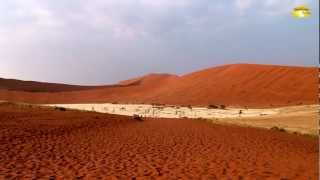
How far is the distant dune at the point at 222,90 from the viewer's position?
162 ft

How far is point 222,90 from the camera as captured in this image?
55.9 meters

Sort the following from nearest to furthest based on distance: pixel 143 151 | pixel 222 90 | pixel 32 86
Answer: pixel 143 151
pixel 222 90
pixel 32 86

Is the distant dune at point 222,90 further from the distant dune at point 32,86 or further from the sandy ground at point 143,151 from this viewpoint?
the sandy ground at point 143,151

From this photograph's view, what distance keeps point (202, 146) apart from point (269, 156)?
8.54 feet

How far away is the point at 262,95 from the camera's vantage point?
1992 inches

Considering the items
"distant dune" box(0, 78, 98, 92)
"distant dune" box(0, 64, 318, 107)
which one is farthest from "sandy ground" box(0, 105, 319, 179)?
"distant dune" box(0, 78, 98, 92)

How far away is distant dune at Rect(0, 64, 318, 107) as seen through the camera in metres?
49.5

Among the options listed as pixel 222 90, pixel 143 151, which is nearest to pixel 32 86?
pixel 222 90

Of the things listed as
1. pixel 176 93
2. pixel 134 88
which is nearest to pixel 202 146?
pixel 176 93

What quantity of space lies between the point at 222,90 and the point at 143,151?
144ft

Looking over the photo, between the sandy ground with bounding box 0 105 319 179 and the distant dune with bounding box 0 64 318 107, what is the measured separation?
26.7 m

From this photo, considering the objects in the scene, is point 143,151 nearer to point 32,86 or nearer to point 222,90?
point 222,90

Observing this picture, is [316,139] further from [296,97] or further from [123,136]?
[296,97]

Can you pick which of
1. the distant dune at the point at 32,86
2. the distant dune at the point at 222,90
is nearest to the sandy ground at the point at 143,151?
the distant dune at the point at 222,90
